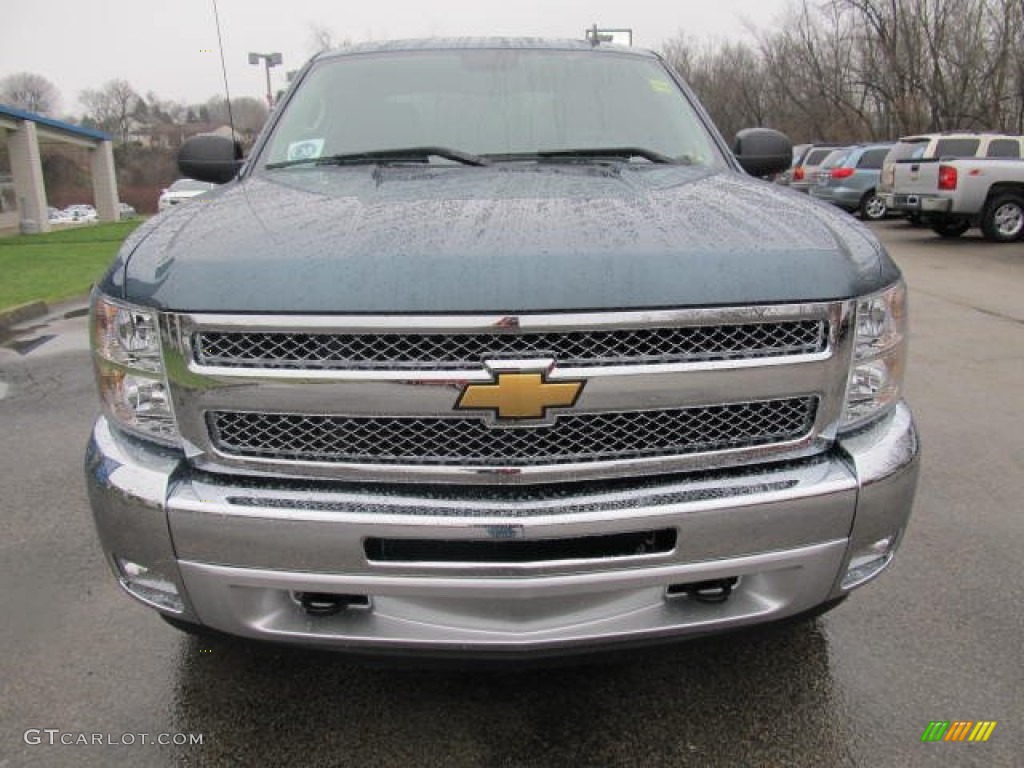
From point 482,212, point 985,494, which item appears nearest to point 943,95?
point 985,494

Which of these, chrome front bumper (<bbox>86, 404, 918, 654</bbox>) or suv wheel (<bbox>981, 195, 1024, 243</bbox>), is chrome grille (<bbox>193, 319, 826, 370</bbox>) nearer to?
chrome front bumper (<bbox>86, 404, 918, 654</bbox>)

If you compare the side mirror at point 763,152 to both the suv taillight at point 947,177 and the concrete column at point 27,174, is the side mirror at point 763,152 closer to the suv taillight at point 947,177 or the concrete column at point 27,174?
the suv taillight at point 947,177

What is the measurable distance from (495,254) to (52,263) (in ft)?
51.0

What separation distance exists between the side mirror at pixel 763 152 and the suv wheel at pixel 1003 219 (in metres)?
13.7

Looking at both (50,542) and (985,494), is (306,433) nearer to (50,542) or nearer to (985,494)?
(50,542)

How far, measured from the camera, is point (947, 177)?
47.4ft

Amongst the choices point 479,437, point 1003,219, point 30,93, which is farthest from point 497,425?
point 30,93

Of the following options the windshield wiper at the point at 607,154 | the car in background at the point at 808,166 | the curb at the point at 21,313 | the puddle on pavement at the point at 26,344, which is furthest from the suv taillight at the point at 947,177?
the curb at the point at 21,313

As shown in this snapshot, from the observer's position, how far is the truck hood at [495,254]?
172 cm

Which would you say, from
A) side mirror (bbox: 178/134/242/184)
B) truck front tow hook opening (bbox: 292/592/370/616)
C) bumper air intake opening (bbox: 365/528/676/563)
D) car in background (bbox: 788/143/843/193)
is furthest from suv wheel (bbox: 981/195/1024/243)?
truck front tow hook opening (bbox: 292/592/370/616)

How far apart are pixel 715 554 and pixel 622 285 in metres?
0.62

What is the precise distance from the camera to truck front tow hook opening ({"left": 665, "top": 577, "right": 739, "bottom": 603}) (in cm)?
189

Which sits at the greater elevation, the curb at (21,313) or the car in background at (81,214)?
the curb at (21,313)

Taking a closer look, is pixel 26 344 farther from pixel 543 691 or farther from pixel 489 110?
pixel 543 691
